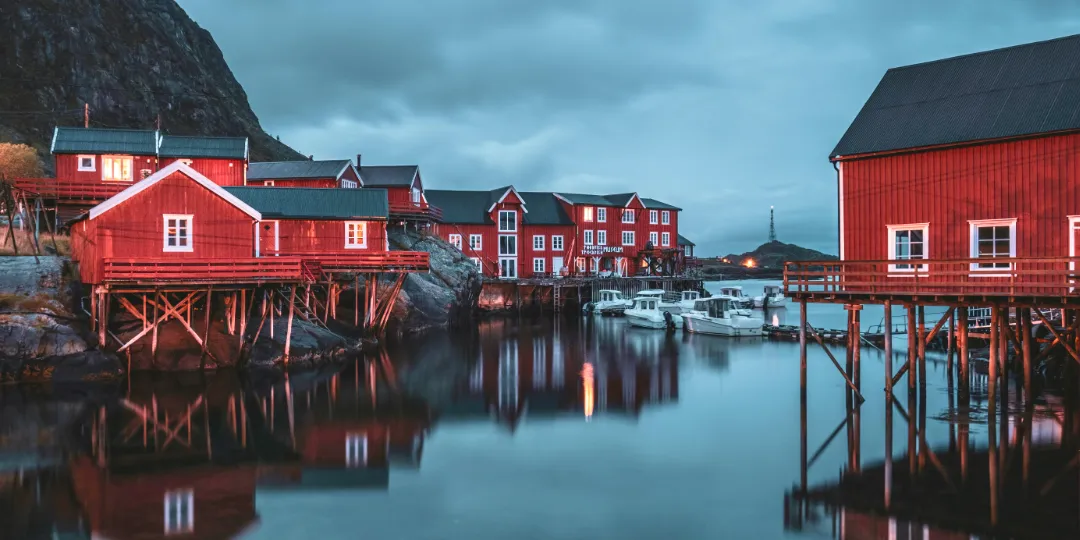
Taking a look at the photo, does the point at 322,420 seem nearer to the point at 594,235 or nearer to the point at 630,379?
the point at 630,379

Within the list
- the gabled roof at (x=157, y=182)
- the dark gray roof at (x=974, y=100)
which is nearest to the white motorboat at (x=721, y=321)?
the dark gray roof at (x=974, y=100)

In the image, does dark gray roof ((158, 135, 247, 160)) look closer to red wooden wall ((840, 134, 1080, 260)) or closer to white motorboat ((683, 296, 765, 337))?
white motorboat ((683, 296, 765, 337))

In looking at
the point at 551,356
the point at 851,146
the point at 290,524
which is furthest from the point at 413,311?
the point at 290,524

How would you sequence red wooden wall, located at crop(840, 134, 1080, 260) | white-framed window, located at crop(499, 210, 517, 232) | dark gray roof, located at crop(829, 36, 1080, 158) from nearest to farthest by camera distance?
red wooden wall, located at crop(840, 134, 1080, 260) → dark gray roof, located at crop(829, 36, 1080, 158) → white-framed window, located at crop(499, 210, 517, 232)

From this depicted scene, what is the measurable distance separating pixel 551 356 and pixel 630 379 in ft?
25.8

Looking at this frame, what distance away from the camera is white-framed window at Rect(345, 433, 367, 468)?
18844mm

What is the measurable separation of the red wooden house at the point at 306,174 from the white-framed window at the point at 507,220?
1747cm

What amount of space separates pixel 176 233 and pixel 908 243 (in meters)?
27.0

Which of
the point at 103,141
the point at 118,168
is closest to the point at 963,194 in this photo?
the point at 118,168

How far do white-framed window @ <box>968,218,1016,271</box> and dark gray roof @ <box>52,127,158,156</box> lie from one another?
4223 cm

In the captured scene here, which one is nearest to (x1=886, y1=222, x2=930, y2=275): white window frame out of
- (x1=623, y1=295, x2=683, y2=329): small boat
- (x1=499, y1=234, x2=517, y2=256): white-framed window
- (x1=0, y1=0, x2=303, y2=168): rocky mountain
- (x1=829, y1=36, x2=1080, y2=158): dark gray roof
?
(x1=829, y1=36, x2=1080, y2=158): dark gray roof

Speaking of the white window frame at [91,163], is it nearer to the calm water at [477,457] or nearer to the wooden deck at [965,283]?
the calm water at [477,457]

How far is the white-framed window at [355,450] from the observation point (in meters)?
18.8

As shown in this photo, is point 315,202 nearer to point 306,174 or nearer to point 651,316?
point 306,174
